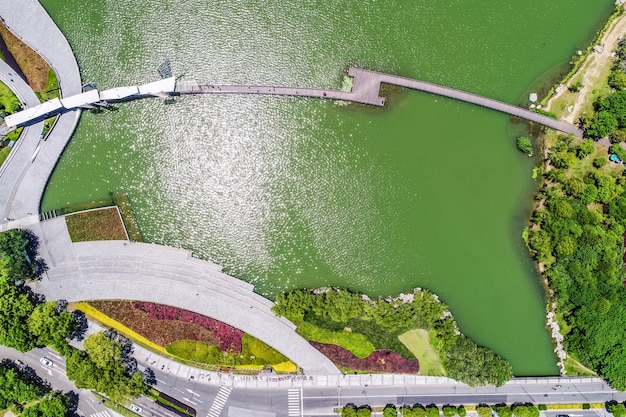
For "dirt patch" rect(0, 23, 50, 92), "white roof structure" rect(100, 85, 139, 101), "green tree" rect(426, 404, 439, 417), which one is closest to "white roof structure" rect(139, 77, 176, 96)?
"white roof structure" rect(100, 85, 139, 101)

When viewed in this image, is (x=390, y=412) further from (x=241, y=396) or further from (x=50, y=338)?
(x=50, y=338)

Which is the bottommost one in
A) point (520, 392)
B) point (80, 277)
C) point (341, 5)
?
point (520, 392)

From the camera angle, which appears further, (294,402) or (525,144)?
(525,144)

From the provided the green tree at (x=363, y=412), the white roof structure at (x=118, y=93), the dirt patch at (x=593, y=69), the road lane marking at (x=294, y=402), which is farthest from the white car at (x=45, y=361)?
the dirt patch at (x=593, y=69)

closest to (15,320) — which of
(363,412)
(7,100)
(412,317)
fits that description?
(7,100)

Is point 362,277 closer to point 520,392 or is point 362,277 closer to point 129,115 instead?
point 520,392

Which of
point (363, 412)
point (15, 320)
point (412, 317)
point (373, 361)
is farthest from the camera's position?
point (373, 361)

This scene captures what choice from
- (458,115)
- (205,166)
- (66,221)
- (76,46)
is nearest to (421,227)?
(458,115)
